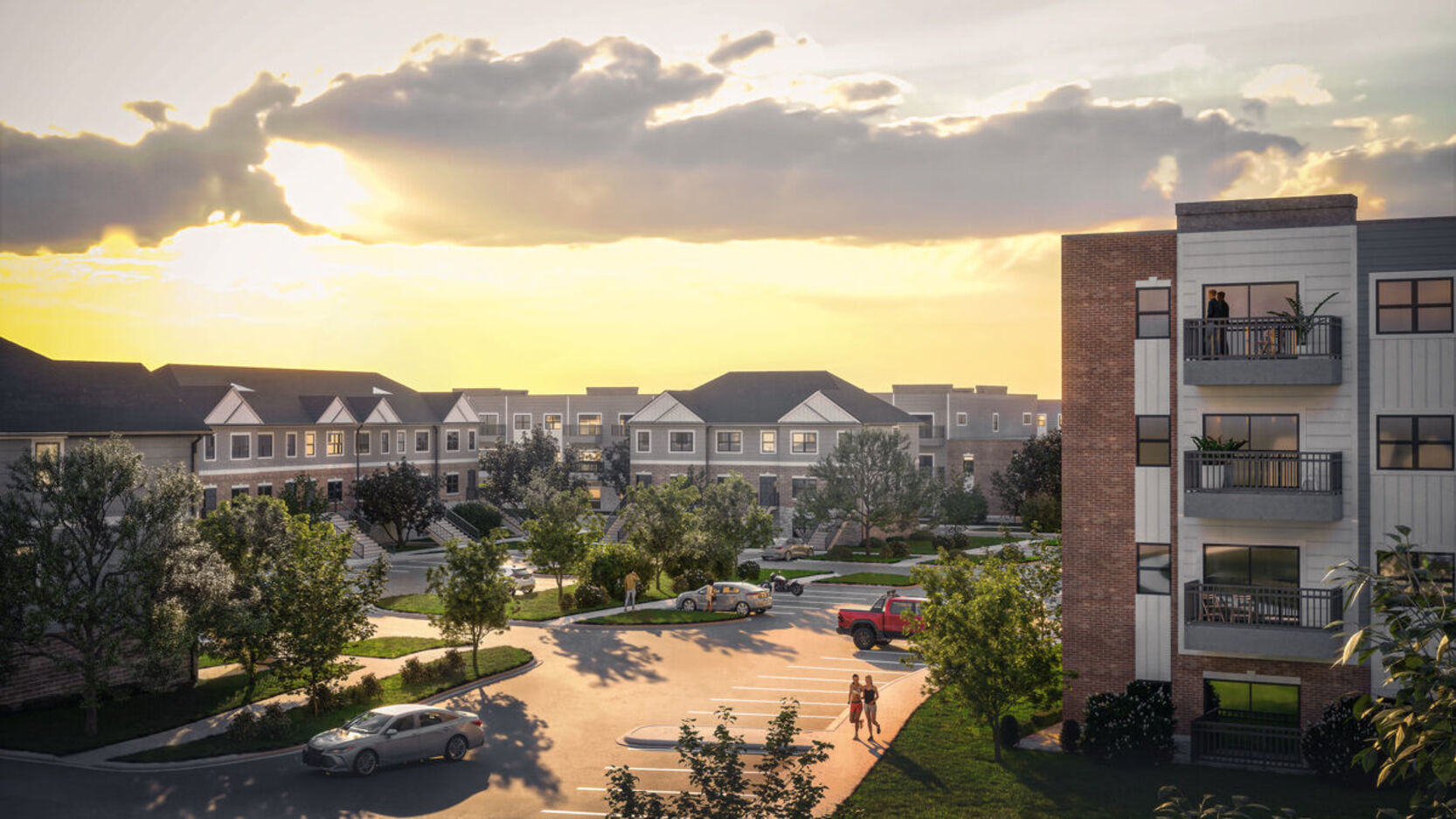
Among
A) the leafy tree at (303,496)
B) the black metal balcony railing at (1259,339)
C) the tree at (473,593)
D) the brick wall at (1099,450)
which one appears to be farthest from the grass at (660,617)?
the black metal balcony railing at (1259,339)

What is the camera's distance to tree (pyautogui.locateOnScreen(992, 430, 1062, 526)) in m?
61.1

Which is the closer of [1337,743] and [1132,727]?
[1337,743]

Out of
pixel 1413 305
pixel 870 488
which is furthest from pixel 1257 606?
pixel 870 488

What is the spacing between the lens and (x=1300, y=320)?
2427 cm

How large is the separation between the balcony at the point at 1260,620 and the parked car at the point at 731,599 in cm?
1991

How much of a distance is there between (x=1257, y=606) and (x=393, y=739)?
19729 millimetres

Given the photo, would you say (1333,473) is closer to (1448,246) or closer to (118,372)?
(1448,246)

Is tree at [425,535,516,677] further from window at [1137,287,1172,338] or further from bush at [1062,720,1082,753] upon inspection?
window at [1137,287,1172,338]

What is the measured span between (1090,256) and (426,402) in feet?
208

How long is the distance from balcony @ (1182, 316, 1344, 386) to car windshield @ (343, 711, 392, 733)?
786 inches

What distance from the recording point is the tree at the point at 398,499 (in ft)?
213

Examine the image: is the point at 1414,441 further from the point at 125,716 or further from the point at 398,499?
the point at 398,499

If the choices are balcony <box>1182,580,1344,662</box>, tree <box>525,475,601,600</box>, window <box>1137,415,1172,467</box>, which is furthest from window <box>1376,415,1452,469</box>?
tree <box>525,475,601,600</box>

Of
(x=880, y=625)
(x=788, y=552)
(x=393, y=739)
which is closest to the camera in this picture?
(x=393, y=739)
